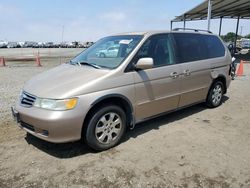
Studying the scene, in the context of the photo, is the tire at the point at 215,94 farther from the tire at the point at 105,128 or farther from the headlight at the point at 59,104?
the headlight at the point at 59,104

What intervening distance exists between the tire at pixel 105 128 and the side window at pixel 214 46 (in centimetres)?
293

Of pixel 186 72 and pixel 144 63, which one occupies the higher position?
pixel 144 63

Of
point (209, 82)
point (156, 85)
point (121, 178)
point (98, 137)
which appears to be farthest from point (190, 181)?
point (209, 82)

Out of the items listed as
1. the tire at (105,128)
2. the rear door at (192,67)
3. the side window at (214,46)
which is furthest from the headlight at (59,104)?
the side window at (214,46)

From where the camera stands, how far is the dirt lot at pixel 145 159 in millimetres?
3238

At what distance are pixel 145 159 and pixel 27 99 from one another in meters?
1.95

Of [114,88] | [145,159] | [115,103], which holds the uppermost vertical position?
[114,88]

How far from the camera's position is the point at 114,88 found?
395 cm

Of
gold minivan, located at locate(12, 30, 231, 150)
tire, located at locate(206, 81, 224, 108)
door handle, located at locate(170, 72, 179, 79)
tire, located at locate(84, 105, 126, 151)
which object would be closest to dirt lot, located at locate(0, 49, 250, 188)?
tire, located at locate(84, 105, 126, 151)

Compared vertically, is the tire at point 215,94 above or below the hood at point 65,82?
below

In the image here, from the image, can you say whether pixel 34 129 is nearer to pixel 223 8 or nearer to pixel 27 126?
pixel 27 126

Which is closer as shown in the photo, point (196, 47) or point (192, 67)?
point (192, 67)

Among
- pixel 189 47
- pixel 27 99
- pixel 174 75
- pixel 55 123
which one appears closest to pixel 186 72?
pixel 174 75

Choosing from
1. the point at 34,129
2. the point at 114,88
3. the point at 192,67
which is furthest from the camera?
the point at 192,67
